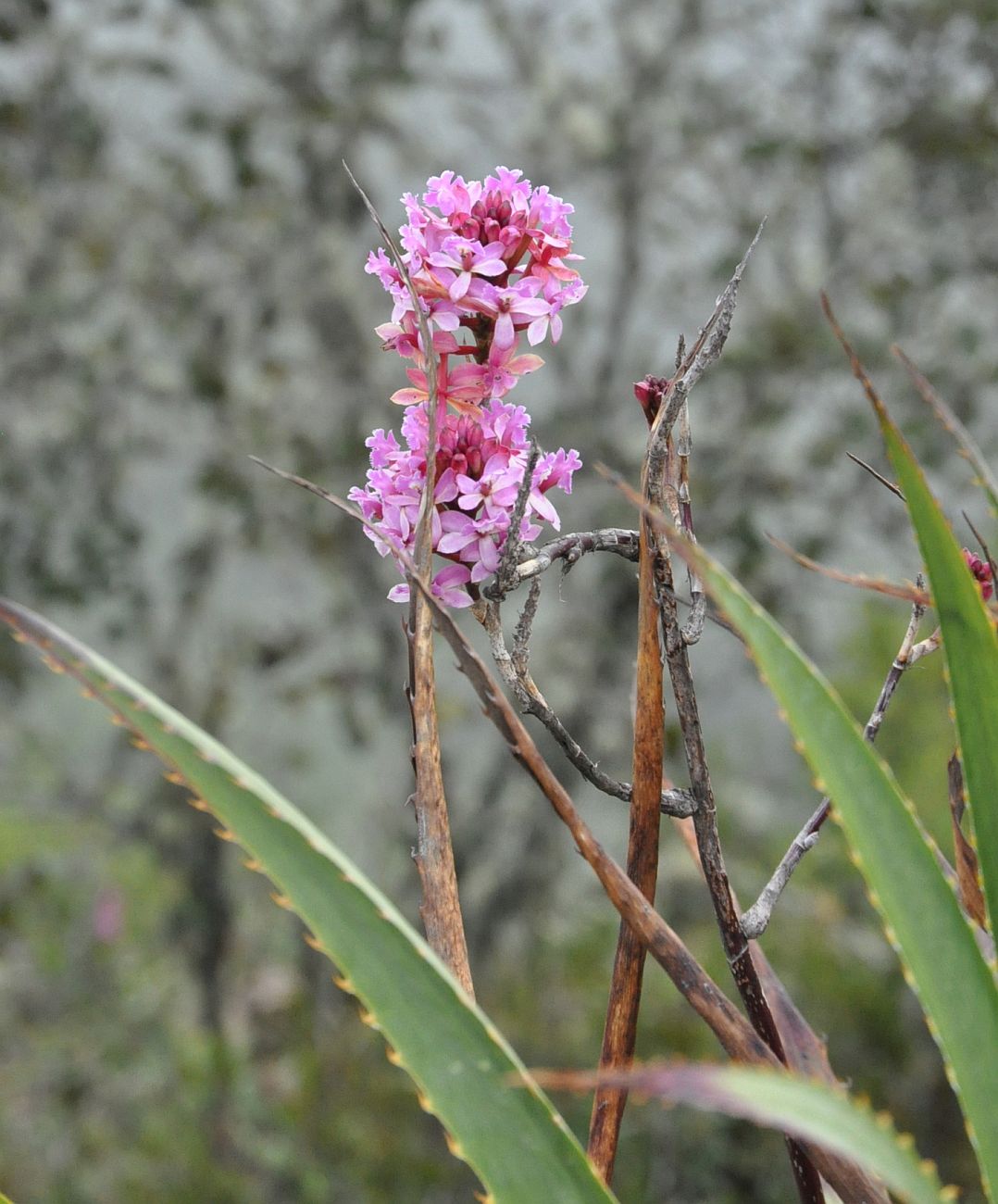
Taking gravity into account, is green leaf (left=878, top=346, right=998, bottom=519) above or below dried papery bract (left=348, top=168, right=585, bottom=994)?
below

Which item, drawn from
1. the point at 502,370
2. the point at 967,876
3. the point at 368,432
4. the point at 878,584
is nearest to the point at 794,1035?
the point at 967,876

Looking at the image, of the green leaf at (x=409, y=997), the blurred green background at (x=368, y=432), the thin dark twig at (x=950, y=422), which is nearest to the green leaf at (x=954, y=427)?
the thin dark twig at (x=950, y=422)

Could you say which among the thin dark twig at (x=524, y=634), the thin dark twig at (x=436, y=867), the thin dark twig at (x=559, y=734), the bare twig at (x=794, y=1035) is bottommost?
the bare twig at (x=794, y=1035)

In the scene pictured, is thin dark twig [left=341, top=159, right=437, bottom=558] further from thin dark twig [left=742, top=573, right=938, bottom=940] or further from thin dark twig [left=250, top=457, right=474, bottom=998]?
thin dark twig [left=742, top=573, right=938, bottom=940]

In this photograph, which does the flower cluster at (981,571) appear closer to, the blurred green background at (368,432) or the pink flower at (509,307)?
the pink flower at (509,307)

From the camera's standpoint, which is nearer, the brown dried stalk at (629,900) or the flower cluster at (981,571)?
the brown dried stalk at (629,900)

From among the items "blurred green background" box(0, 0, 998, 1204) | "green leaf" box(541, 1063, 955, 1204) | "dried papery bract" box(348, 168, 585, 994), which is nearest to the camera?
"green leaf" box(541, 1063, 955, 1204)

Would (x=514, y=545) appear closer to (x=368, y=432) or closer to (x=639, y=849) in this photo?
(x=639, y=849)

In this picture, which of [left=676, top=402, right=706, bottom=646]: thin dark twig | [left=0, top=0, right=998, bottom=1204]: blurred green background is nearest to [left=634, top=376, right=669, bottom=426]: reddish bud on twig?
[left=676, top=402, right=706, bottom=646]: thin dark twig

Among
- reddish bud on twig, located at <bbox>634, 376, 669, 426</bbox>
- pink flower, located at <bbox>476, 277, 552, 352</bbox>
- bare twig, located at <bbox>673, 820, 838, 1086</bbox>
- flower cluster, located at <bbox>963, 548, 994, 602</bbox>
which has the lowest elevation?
bare twig, located at <bbox>673, 820, 838, 1086</bbox>
